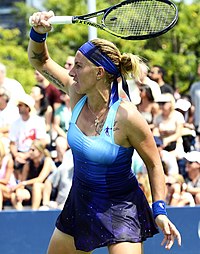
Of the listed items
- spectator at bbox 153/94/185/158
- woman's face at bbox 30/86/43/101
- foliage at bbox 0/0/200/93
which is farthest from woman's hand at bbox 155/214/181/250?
foliage at bbox 0/0/200/93

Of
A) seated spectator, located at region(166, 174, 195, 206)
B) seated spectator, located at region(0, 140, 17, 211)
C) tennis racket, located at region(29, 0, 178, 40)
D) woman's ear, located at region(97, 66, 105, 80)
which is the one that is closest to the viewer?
woman's ear, located at region(97, 66, 105, 80)

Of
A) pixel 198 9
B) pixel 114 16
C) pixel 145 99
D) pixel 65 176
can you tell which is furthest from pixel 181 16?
pixel 114 16

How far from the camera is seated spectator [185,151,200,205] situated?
7910 millimetres

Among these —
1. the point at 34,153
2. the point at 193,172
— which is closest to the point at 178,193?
the point at 193,172

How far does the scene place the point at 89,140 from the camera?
467 cm

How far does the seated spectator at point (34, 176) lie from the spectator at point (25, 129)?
6.5 inches

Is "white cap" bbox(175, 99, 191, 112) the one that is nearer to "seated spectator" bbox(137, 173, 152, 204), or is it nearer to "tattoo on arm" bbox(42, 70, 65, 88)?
"seated spectator" bbox(137, 173, 152, 204)

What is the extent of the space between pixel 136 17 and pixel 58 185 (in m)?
3.59

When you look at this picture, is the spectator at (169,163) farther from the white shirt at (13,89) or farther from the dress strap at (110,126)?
the dress strap at (110,126)

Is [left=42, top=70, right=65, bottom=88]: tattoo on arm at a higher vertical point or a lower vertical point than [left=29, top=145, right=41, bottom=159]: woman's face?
higher

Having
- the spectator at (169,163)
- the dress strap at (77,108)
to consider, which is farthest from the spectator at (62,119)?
the dress strap at (77,108)

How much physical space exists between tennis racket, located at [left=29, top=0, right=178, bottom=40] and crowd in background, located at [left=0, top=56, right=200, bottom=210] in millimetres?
2911

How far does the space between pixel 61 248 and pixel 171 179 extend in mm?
3336

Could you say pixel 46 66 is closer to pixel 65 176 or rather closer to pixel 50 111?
pixel 65 176
